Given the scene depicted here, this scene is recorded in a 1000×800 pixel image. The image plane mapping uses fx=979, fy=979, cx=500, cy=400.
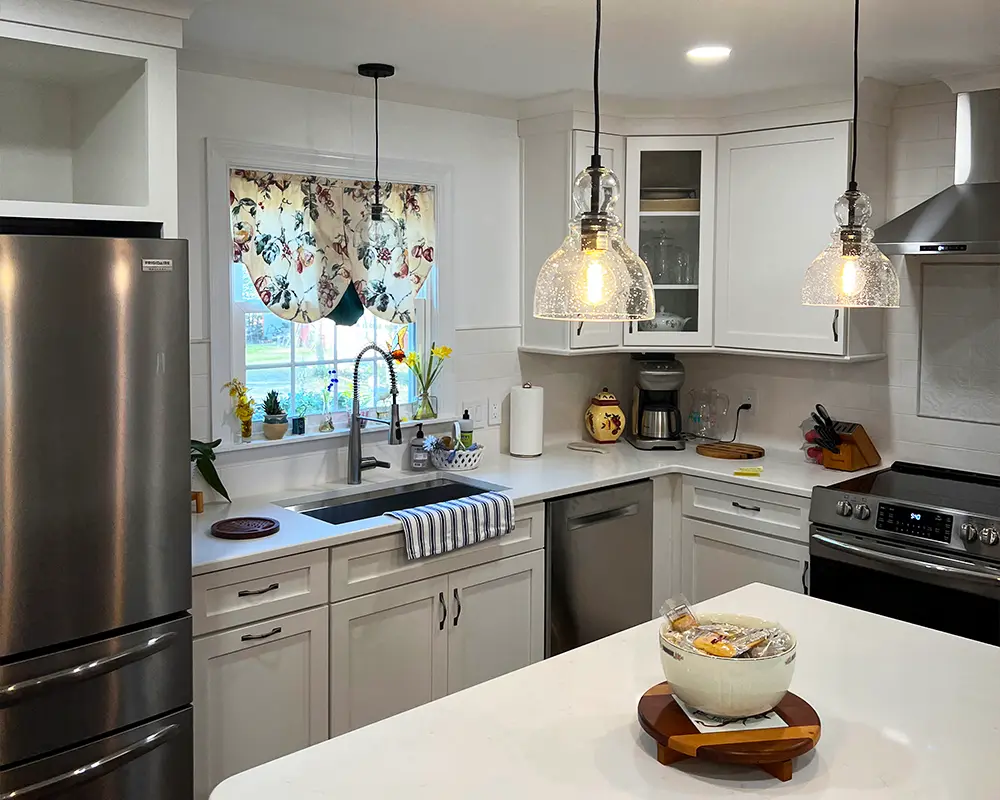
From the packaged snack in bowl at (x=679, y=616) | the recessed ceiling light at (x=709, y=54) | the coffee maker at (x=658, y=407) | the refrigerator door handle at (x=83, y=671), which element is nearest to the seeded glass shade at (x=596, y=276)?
the packaged snack in bowl at (x=679, y=616)

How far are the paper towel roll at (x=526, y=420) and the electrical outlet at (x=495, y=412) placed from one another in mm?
95

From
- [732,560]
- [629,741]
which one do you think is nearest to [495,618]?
[732,560]

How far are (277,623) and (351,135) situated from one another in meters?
1.76

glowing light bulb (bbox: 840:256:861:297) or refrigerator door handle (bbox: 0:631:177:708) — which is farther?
refrigerator door handle (bbox: 0:631:177:708)

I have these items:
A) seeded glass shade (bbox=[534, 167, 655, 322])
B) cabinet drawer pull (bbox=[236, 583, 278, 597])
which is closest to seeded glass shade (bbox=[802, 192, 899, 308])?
seeded glass shade (bbox=[534, 167, 655, 322])

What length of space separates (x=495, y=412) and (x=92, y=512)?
6.97ft

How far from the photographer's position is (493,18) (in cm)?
272

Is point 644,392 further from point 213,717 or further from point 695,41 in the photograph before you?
point 213,717

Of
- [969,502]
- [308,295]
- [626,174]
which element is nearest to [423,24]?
[308,295]

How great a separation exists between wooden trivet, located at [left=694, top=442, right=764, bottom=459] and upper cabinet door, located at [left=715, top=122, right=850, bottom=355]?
0.45 m

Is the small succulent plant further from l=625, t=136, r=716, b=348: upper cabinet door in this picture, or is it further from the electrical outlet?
l=625, t=136, r=716, b=348: upper cabinet door

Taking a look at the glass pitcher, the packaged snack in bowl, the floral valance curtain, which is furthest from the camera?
the glass pitcher

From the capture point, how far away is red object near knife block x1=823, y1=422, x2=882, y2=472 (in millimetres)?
3830

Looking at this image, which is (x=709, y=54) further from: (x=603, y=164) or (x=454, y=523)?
(x=454, y=523)
